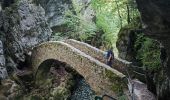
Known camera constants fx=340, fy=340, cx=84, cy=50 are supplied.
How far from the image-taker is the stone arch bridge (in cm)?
1820

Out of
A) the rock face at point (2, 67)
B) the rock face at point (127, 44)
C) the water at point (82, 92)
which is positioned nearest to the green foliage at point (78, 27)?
the water at point (82, 92)

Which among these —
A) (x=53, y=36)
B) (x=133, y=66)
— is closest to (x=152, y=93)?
(x=133, y=66)

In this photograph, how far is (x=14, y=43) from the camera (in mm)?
30703

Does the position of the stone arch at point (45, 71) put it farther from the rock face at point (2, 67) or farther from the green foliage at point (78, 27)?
the green foliage at point (78, 27)

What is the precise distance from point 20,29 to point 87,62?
12.4 meters

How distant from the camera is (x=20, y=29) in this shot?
31.3 metres

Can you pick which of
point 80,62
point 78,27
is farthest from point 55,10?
point 80,62

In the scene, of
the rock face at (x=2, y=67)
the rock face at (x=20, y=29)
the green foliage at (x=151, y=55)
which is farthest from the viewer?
the rock face at (x=20, y=29)

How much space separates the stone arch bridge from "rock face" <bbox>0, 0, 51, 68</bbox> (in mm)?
1428

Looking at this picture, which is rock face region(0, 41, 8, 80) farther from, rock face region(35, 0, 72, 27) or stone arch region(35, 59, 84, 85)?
rock face region(35, 0, 72, 27)

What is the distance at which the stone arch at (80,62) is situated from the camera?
18.5 m

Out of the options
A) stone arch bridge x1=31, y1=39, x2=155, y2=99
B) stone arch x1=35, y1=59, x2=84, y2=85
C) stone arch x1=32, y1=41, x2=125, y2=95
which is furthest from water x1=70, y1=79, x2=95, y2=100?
stone arch x1=32, y1=41, x2=125, y2=95

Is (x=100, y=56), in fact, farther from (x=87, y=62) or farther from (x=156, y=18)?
(x=156, y=18)

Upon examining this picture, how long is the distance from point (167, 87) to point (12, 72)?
1895 centimetres
